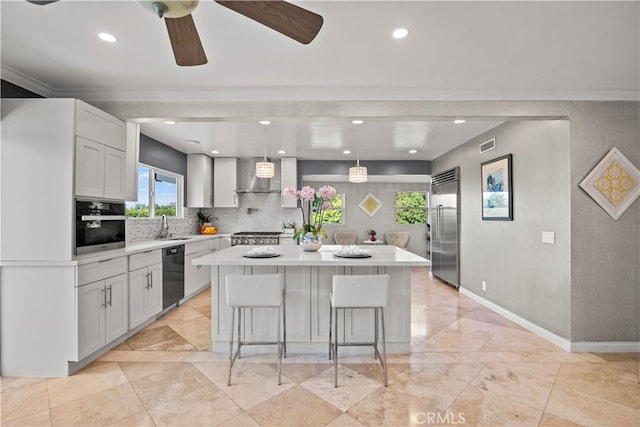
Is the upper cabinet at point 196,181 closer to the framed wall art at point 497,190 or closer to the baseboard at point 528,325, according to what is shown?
the framed wall art at point 497,190

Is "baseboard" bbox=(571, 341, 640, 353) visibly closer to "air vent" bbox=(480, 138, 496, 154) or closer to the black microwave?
"air vent" bbox=(480, 138, 496, 154)

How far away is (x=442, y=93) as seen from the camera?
9.50 ft

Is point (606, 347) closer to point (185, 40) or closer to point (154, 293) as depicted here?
point (185, 40)

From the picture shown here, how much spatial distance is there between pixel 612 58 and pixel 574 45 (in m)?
0.49

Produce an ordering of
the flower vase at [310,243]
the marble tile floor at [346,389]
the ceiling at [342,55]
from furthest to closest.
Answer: the flower vase at [310,243] < the marble tile floor at [346,389] < the ceiling at [342,55]

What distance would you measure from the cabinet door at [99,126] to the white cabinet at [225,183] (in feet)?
9.86

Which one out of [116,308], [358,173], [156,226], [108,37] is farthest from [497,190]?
[156,226]

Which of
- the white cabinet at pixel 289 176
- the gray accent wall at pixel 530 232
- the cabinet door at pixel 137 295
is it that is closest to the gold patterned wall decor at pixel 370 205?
the white cabinet at pixel 289 176

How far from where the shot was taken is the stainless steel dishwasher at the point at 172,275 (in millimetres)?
3873

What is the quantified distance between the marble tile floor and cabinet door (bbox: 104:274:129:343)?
192 mm

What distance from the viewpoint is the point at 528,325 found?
3.43 meters

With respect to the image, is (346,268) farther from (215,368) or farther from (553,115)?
(553,115)

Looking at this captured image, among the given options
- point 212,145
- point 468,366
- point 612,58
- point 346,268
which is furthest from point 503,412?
point 212,145

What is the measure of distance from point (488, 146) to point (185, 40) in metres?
4.01
